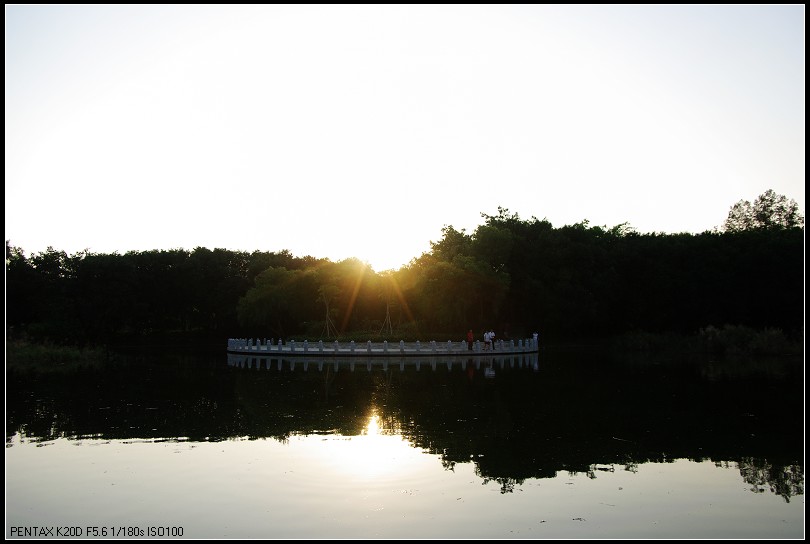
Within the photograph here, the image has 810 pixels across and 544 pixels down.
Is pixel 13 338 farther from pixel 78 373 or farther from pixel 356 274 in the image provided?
pixel 356 274

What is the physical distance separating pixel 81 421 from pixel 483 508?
11.8m

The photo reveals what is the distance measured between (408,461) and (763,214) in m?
79.8

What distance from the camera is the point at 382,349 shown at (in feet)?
151

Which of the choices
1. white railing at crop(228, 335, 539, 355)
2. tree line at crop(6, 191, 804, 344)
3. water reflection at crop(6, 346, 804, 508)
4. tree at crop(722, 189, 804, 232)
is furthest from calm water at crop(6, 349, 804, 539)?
tree at crop(722, 189, 804, 232)

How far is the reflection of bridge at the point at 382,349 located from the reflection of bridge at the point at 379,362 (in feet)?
1.03

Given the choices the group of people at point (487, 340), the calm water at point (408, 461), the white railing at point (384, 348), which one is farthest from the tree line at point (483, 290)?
the calm water at point (408, 461)

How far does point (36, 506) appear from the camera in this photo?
9844 mm

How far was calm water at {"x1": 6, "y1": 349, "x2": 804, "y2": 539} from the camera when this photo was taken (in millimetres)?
9164

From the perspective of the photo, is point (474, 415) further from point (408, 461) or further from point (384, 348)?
point (384, 348)

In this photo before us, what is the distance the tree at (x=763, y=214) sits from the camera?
80.4 meters

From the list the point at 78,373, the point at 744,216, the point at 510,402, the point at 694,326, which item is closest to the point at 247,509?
the point at 510,402

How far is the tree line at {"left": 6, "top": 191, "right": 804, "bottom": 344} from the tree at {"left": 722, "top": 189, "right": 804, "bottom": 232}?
1592 cm

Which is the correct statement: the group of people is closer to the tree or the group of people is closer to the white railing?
the white railing

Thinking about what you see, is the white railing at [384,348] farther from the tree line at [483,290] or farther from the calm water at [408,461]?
the calm water at [408,461]
